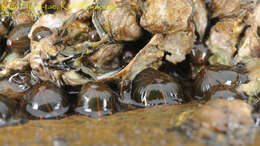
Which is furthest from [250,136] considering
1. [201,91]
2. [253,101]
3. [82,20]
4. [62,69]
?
[82,20]

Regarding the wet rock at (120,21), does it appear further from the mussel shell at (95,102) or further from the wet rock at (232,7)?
the wet rock at (232,7)

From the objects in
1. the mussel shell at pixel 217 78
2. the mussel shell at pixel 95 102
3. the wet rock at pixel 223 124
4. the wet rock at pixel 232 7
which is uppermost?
the wet rock at pixel 232 7

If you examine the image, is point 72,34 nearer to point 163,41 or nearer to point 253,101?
point 163,41

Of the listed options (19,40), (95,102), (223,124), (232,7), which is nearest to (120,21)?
(95,102)

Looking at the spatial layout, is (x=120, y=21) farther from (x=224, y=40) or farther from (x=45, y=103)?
(x=224, y=40)

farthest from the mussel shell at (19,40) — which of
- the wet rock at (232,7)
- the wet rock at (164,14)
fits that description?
the wet rock at (232,7)

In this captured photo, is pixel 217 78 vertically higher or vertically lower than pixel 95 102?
higher

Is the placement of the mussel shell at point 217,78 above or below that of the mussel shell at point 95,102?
above
